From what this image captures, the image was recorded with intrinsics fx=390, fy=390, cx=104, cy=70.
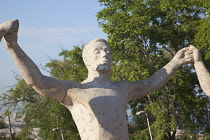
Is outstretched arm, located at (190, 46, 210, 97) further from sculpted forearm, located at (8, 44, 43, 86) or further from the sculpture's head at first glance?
sculpted forearm, located at (8, 44, 43, 86)

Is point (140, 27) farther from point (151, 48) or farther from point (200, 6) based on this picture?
point (200, 6)

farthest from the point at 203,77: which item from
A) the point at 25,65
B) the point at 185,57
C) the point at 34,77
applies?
the point at 25,65

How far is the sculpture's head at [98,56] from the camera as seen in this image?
5840mm

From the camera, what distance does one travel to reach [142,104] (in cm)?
2356

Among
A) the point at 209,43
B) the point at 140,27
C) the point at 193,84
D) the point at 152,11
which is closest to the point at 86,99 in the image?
the point at 209,43

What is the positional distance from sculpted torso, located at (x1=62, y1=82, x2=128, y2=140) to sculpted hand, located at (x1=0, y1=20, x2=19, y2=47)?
3.63 feet

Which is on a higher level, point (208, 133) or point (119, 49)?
point (119, 49)

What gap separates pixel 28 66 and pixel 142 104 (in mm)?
18629

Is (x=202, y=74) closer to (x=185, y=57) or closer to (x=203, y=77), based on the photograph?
(x=203, y=77)

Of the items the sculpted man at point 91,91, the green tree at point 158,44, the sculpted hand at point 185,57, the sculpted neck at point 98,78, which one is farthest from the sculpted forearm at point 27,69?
the green tree at point 158,44

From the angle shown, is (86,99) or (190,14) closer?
(86,99)

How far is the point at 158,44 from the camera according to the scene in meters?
20.7

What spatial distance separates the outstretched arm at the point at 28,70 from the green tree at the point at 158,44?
12617 mm

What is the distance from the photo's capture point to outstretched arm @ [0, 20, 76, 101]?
5176 mm
